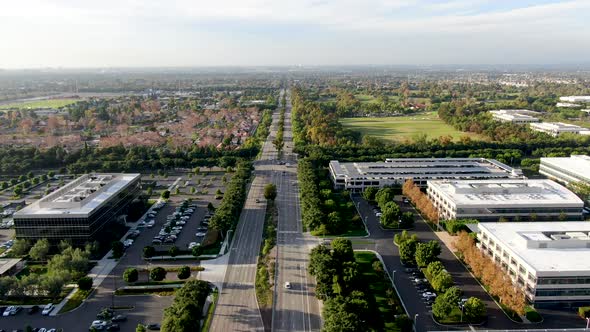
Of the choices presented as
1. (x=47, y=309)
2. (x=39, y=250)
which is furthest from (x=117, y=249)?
(x=47, y=309)

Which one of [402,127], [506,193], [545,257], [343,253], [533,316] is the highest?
[402,127]

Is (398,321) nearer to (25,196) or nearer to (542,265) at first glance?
(542,265)

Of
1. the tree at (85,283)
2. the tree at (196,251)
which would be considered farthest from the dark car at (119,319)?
the tree at (196,251)

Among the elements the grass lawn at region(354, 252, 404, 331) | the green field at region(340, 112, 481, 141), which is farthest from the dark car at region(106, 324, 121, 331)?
the green field at region(340, 112, 481, 141)

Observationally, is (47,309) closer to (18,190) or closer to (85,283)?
(85,283)

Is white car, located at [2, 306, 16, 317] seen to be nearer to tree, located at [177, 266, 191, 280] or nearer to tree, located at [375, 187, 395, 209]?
tree, located at [177, 266, 191, 280]

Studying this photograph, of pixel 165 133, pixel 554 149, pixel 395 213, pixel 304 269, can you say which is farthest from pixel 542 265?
pixel 165 133

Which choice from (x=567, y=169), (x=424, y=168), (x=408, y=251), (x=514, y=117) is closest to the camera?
(x=408, y=251)
